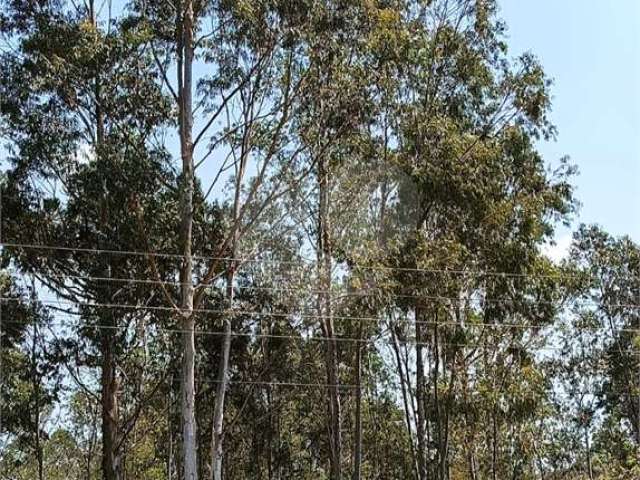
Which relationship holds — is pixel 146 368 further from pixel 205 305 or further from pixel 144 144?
pixel 144 144

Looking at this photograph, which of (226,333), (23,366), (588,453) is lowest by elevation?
(588,453)

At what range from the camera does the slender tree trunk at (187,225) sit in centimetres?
938

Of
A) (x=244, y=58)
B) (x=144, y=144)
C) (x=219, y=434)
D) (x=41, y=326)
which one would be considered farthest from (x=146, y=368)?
(x=244, y=58)

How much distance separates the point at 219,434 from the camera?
10242 mm

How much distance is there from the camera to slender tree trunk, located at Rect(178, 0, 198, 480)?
938 centimetres

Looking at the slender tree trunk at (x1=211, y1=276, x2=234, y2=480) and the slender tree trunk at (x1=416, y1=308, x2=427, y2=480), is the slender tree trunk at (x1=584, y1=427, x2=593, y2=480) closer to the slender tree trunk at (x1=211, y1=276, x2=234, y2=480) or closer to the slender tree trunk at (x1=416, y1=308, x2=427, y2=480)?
the slender tree trunk at (x1=416, y1=308, x2=427, y2=480)

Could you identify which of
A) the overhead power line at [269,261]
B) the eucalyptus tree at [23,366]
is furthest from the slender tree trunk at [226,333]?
the eucalyptus tree at [23,366]

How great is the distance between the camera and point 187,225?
32.4ft

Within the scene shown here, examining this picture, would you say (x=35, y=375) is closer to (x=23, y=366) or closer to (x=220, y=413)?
(x=23, y=366)

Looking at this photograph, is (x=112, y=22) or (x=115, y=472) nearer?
(x=112, y=22)

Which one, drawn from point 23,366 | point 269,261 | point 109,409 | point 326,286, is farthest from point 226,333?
point 23,366

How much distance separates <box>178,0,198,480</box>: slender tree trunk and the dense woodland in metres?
0.04

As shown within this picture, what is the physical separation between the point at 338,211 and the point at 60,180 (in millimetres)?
4059

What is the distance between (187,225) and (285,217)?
6.97 ft
